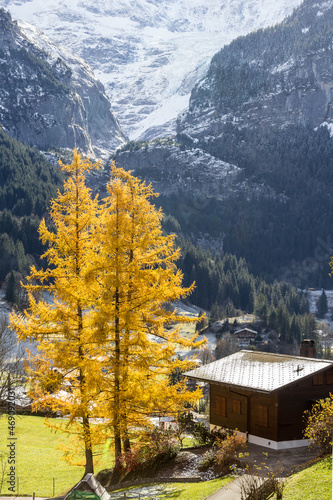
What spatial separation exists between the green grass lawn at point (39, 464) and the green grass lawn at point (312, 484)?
10.3 meters

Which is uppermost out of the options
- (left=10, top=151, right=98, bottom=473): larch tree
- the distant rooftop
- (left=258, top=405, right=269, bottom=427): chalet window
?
(left=10, top=151, right=98, bottom=473): larch tree

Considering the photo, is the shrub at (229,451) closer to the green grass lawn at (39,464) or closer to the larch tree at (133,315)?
the larch tree at (133,315)

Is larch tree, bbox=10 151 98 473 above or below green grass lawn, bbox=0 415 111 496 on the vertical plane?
above

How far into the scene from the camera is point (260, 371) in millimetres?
30469

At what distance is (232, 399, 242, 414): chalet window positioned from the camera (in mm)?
30688

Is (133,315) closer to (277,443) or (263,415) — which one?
(263,415)

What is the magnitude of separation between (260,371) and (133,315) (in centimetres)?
1057

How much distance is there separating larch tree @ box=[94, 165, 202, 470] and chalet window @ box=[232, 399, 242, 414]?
21.3ft

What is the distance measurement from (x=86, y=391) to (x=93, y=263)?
5473 mm

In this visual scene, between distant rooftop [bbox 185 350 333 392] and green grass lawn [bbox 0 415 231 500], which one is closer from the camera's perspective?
green grass lawn [bbox 0 415 231 500]

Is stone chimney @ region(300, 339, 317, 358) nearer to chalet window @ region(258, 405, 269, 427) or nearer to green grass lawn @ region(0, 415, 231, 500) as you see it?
chalet window @ region(258, 405, 269, 427)

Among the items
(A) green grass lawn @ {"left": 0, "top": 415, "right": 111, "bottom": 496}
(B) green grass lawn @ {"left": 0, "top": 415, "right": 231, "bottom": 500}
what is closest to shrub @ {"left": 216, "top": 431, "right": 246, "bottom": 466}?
(B) green grass lawn @ {"left": 0, "top": 415, "right": 231, "bottom": 500}

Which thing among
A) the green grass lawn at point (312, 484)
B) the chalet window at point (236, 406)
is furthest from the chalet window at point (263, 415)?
the green grass lawn at point (312, 484)

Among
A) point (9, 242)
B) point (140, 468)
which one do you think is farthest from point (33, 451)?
point (9, 242)
